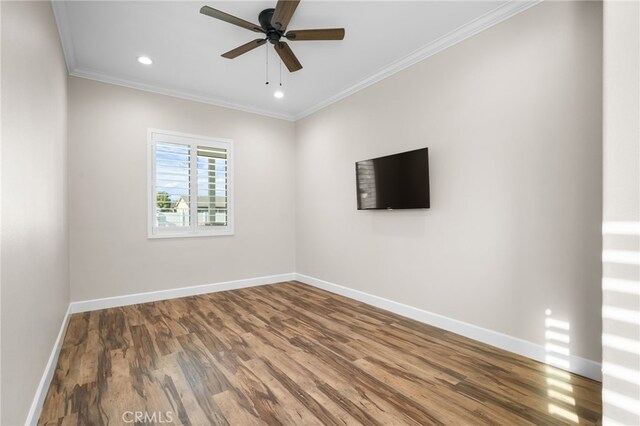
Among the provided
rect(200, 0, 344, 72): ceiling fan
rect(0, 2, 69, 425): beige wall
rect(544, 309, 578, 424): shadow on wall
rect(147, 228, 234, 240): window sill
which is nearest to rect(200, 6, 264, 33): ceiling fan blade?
rect(200, 0, 344, 72): ceiling fan

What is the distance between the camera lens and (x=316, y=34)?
2.59 meters

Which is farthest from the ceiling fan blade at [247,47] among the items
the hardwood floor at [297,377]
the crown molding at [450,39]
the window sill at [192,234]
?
the hardwood floor at [297,377]

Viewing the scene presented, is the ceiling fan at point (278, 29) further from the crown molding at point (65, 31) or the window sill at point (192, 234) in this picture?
the window sill at point (192, 234)

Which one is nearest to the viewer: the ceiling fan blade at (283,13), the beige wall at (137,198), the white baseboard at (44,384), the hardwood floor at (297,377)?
the white baseboard at (44,384)

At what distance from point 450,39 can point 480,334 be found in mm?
2896

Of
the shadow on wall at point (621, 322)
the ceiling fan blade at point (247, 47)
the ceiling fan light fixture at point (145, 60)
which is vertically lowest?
the shadow on wall at point (621, 322)

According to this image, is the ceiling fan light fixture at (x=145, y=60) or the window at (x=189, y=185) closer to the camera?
the ceiling fan light fixture at (x=145, y=60)

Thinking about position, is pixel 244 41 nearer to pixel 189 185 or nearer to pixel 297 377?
pixel 189 185

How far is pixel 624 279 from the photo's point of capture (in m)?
1.42

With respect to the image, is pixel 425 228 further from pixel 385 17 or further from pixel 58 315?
pixel 58 315

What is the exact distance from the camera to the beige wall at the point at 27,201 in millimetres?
1354

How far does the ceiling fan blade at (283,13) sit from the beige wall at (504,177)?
1.68 meters

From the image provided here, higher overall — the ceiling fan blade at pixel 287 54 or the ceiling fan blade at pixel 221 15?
the ceiling fan blade at pixel 221 15

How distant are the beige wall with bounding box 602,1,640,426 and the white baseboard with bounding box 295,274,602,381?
0.93 meters
